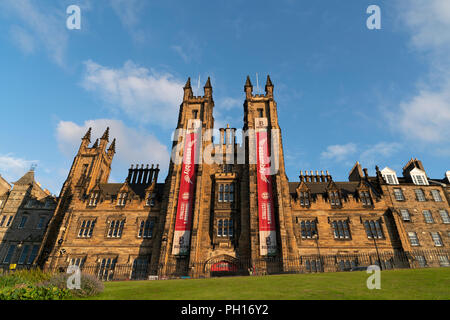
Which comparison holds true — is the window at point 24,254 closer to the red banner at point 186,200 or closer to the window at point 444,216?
the red banner at point 186,200

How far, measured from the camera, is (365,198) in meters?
33.4

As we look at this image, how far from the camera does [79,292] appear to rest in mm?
11727

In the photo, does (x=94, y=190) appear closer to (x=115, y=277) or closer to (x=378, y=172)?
(x=115, y=277)

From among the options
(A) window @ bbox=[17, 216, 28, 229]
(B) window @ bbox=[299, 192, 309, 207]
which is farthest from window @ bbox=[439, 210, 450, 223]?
(A) window @ bbox=[17, 216, 28, 229]

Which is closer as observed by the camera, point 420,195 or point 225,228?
point 225,228

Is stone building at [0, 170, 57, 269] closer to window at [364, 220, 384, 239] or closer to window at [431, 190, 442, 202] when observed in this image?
window at [364, 220, 384, 239]

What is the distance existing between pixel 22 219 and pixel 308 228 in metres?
44.7

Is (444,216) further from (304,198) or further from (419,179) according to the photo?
(304,198)

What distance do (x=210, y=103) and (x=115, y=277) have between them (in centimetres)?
2810

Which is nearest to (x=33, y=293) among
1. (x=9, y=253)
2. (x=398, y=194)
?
(x=9, y=253)

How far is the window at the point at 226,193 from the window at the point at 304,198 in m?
9.64

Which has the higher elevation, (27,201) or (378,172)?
(378,172)

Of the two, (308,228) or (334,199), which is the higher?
(334,199)
